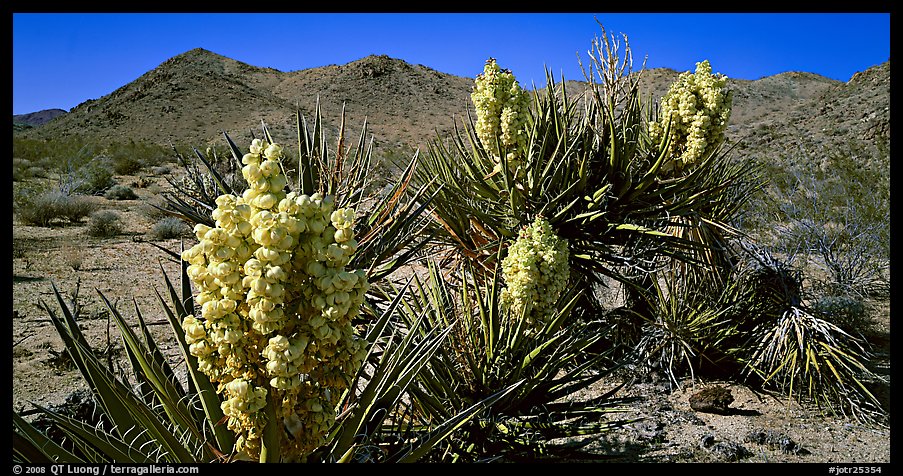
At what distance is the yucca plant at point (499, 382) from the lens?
2.56 meters

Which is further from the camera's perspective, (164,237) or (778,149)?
(778,149)

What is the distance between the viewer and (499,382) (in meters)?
2.73

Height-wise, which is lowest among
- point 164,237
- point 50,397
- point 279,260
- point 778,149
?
point 50,397

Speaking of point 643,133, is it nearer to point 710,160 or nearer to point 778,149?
point 710,160

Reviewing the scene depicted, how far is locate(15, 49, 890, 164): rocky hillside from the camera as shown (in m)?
25.6

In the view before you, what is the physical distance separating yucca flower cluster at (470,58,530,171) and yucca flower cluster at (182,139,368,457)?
2.40 m

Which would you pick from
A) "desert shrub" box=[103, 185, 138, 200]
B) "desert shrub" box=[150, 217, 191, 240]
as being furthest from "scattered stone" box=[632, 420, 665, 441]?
"desert shrub" box=[103, 185, 138, 200]

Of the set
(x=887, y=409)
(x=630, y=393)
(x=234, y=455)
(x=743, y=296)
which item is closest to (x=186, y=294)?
(x=234, y=455)

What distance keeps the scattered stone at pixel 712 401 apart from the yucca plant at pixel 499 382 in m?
1.73

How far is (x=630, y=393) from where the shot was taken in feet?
15.6

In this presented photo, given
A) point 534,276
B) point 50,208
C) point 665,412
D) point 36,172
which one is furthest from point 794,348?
point 36,172

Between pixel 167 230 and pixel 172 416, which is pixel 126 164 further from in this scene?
pixel 172 416

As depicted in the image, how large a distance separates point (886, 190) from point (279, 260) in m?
11.0

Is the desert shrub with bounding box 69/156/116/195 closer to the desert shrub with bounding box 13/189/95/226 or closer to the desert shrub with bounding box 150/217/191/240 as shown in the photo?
the desert shrub with bounding box 13/189/95/226
